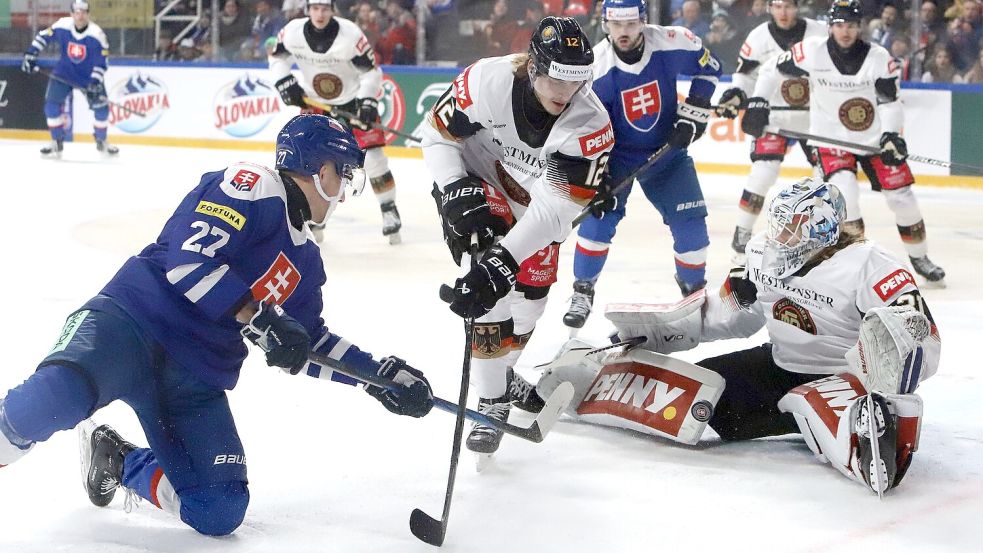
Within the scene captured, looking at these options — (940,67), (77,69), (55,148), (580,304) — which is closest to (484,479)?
(580,304)

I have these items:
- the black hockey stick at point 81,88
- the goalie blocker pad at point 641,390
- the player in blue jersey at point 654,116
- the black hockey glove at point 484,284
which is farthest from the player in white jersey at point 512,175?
the black hockey stick at point 81,88

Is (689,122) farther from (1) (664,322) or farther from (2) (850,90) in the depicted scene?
(2) (850,90)

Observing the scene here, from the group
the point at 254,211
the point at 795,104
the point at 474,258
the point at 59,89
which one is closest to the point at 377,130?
the point at 795,104

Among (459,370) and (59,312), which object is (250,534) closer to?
(459,370)

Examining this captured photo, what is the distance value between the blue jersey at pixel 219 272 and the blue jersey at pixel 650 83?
2.27 metres

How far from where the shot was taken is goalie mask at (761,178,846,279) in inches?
125

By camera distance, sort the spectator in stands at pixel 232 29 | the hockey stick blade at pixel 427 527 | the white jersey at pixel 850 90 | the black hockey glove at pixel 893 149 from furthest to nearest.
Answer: the spectator in stands at pixel 232 29 → the white jersey at pixel 850 90 → the black hockey glove at pixel 893 149 → the hockey stick blade at pixel 427 527

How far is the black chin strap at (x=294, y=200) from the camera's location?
2.72m

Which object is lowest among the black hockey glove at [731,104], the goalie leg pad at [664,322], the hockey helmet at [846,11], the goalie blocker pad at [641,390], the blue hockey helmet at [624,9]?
the goalie blocker pad at [641,390]

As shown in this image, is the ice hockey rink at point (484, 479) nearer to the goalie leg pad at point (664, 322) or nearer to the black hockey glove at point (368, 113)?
the goalie leg pad at point (664, 322)

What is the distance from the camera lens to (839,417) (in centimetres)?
305

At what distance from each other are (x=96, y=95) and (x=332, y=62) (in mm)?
5198

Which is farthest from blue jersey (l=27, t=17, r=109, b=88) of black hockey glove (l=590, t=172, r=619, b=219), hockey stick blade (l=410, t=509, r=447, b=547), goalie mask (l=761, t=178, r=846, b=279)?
hockey stick blade (l=410, t=509, r=447, b=547)

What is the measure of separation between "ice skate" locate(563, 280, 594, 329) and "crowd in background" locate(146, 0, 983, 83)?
536 centimetres
